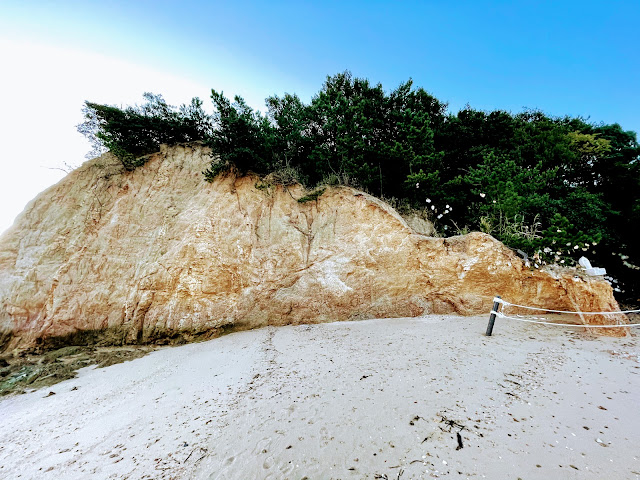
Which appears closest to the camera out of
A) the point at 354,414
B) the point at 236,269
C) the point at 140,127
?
the point at 354,414

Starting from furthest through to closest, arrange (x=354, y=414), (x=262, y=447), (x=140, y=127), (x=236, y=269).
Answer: (x=140, y=127) < (x=236, y=269) < (x=354, y=414) < (x=262, y=447)

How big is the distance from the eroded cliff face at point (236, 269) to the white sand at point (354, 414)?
1921 mm

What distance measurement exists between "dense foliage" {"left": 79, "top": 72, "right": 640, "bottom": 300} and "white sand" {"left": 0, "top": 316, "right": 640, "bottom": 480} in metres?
5.36

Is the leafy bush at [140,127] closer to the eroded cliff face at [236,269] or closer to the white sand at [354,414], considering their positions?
the eroded cliff face at [236,269]

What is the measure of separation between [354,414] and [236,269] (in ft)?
20.5

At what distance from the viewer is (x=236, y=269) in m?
8.26

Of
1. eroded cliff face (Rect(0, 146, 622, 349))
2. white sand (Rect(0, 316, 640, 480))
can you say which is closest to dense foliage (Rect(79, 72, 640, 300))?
eroded cliff face (Rect(0, 146, 622, 349))

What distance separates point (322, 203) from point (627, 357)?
8.27 metres

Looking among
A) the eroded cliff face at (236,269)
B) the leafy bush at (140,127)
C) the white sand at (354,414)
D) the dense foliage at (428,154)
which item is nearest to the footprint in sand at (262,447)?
the white sand at (354,414)

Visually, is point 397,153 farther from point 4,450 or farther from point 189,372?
point 4,450

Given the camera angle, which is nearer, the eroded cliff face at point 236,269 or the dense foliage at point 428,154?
the eroded cliff face at point 236,269

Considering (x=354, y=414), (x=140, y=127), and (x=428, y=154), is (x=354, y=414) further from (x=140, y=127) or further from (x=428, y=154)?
(x=140, y=127)

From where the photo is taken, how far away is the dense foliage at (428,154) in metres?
9.45

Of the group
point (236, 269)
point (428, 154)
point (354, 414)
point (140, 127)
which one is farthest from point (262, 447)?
point (140, 127)
